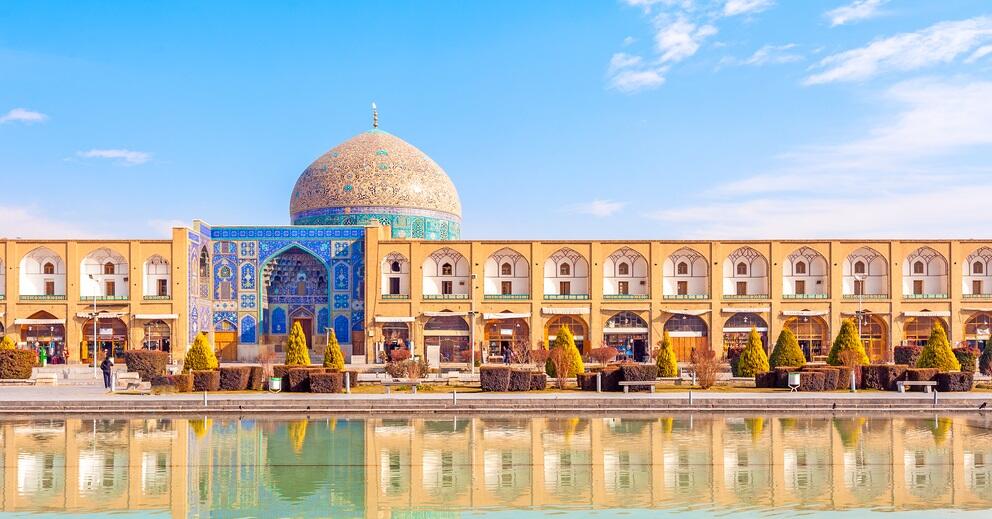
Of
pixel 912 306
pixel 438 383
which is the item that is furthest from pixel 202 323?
pixel 912 306

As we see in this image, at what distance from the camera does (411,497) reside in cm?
1081

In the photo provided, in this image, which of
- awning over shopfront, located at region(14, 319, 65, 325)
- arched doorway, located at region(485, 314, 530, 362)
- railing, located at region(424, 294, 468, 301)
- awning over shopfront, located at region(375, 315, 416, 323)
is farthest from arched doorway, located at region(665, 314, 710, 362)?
awning over shopfront, located at region(14, 319, 65, 325)

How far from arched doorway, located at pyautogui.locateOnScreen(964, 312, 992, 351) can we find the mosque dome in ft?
64.1

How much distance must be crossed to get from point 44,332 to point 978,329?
3255 centimetres

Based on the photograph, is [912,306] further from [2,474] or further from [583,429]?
[2,474]

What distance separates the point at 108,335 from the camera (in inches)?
1404

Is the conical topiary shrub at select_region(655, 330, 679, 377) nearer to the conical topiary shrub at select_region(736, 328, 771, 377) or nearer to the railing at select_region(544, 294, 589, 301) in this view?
the conical topiary shrub at select_region(736, 328, 771, 377)

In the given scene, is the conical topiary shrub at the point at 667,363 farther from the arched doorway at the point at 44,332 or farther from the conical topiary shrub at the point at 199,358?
the arched doorway at the point at 44,332

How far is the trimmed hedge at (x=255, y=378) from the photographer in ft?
73.1

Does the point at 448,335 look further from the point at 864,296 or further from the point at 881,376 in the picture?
the point at 881,376

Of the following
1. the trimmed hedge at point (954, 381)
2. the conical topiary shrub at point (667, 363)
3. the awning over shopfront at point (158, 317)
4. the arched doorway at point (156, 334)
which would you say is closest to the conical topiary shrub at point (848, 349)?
the trimmed hedge at point (954, 381)

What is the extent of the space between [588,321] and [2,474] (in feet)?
84.9

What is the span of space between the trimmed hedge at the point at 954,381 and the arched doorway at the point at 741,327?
1466 cm

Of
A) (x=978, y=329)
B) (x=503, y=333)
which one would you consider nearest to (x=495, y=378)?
(x=503, y=333)
